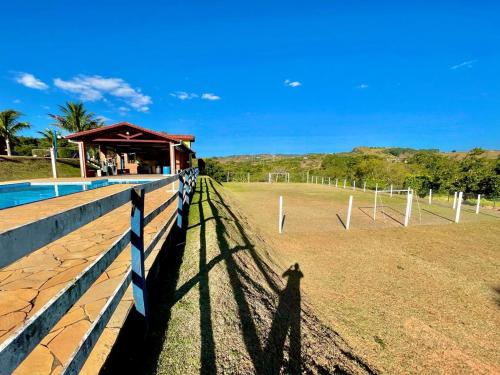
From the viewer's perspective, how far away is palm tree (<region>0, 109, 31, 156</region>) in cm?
2395

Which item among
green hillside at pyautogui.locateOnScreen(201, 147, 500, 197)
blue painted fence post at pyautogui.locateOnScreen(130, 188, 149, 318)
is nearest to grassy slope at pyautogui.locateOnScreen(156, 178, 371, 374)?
blue painted fence post at pyautogui.locateOnScreen(130, 188, 149, 318)

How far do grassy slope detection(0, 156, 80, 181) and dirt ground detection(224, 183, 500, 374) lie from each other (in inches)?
747

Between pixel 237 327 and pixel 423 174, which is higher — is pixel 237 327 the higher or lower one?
the lower one

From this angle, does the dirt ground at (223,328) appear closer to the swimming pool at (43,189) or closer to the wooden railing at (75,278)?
the wooden railing at (75,278)

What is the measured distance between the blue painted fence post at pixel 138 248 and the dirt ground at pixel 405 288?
2.83 meters

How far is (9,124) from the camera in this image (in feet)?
81.0

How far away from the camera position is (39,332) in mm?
917

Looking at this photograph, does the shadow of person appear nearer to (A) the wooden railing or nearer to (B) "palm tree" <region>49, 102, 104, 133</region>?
(A) the wooden railing

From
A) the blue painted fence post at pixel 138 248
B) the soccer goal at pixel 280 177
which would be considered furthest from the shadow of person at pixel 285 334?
the soccer goal at pixel 280 177

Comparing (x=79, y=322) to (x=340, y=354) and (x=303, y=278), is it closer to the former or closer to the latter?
(x=340, y=354)

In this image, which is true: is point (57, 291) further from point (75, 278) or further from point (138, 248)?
point (75, 278)

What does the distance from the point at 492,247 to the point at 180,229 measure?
915 centimetres

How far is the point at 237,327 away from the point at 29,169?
23.7 metres

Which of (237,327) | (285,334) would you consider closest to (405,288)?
(285,334)
